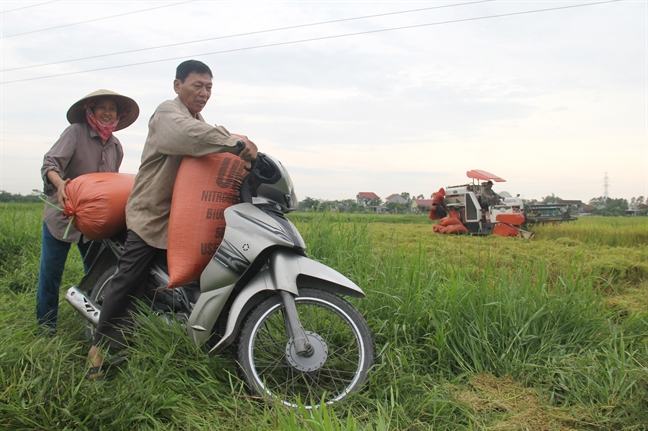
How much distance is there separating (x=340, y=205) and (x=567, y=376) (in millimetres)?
3425

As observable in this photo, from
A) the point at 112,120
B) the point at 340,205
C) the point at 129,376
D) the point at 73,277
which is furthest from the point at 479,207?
the point at 129,376

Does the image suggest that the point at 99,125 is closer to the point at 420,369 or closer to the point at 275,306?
the point at 275,306

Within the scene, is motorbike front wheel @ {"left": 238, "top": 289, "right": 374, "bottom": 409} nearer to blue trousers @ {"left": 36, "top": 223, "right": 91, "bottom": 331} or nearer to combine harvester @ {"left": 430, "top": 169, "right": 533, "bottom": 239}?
blue trousers @ {"left": 36, "top": 223, "right": 91, "bottom": 331}

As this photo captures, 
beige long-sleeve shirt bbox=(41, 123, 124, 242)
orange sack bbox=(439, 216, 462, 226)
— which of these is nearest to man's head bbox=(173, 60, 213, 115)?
beige long-sleeve shirt bbox=(41, 123, 124, 242)

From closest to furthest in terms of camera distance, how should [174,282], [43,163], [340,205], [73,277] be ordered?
1. [174,282]
2. [43,163]
3. [73,277]
4. [340,205]

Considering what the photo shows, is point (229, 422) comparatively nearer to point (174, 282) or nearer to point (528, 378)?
point (174, 282)

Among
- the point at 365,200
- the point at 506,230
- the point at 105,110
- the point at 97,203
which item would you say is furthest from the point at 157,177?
the point at 506,230

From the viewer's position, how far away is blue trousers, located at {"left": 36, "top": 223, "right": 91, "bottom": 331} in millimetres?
3559

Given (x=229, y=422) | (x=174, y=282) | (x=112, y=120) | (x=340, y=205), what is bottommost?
(x=229, y=422)

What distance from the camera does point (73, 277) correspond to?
5121 mm

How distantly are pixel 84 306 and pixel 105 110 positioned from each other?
4.04ft

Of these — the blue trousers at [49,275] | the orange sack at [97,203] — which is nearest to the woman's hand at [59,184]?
the orange sack at [97,203]

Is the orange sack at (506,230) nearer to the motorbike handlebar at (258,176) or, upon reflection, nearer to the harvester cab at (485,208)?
the harvester cab at (485,208)

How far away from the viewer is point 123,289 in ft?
9.50
